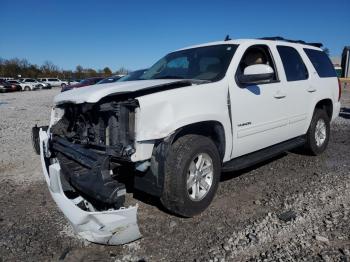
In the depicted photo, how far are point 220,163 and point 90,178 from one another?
1.52 meters

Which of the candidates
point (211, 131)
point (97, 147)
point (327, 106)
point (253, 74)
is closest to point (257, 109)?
point (253, 74)

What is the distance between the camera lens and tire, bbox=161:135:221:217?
3.32 m

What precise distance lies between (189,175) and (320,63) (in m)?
3.84

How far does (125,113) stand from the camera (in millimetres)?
3148

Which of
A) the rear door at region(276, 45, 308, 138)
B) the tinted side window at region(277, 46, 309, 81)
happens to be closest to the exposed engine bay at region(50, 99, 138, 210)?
the rear door at region(276, 45, 308, 138)

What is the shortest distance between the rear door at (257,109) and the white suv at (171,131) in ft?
0.04

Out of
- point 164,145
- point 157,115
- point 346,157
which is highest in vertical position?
point 157,115

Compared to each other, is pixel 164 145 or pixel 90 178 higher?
pixel 164 145

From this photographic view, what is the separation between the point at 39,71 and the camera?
83.5m

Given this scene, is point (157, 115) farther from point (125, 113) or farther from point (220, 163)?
point (220, 163)

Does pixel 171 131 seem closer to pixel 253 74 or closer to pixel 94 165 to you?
pixel 94 165

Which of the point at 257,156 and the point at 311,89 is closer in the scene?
the point at 257,156

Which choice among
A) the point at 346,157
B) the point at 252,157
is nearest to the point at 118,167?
the point at 252,157

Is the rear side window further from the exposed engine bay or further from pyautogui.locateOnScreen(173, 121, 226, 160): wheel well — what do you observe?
the exposed engine bay
